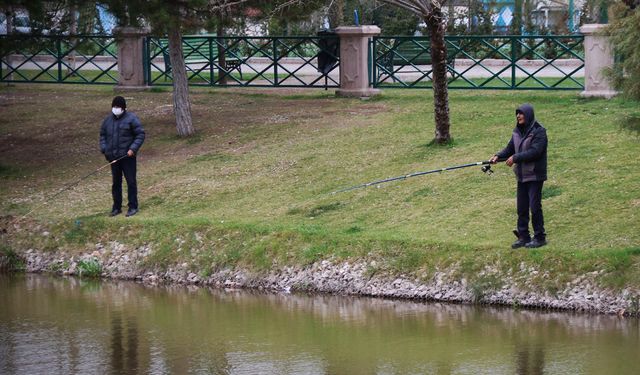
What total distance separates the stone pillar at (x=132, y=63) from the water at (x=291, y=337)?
11.7m

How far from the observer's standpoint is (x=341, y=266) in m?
14.4

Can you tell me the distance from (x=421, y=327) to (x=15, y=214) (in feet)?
25.7

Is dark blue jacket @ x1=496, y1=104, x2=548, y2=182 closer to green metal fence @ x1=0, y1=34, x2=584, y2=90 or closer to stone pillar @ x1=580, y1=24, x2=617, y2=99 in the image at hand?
green metal fence @ x1=0, y1=34, x2=584, y2=90

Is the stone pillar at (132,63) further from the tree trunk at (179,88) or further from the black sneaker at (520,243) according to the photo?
the black sneaker at (520,243)

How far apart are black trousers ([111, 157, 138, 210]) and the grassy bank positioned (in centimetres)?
26

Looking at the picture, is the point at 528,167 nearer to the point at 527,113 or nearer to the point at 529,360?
the point at 527,113

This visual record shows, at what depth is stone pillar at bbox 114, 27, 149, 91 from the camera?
25656 millimetres

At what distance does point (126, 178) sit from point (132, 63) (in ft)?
31.9

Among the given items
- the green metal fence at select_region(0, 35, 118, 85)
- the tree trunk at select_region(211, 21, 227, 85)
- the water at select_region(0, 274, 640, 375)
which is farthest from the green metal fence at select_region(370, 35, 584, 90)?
the water at select_region(0, 274, 640, 375)

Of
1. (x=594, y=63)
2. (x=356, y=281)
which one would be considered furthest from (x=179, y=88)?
(x=356, y=281)

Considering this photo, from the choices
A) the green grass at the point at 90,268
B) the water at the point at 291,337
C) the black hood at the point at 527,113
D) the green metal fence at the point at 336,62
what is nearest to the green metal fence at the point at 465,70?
the green metal fence at the point at 336,62

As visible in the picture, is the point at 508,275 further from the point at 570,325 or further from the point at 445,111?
the point at 445,111

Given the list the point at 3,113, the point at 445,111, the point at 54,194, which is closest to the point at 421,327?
the point at 445,111

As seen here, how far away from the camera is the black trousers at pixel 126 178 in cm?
1673
